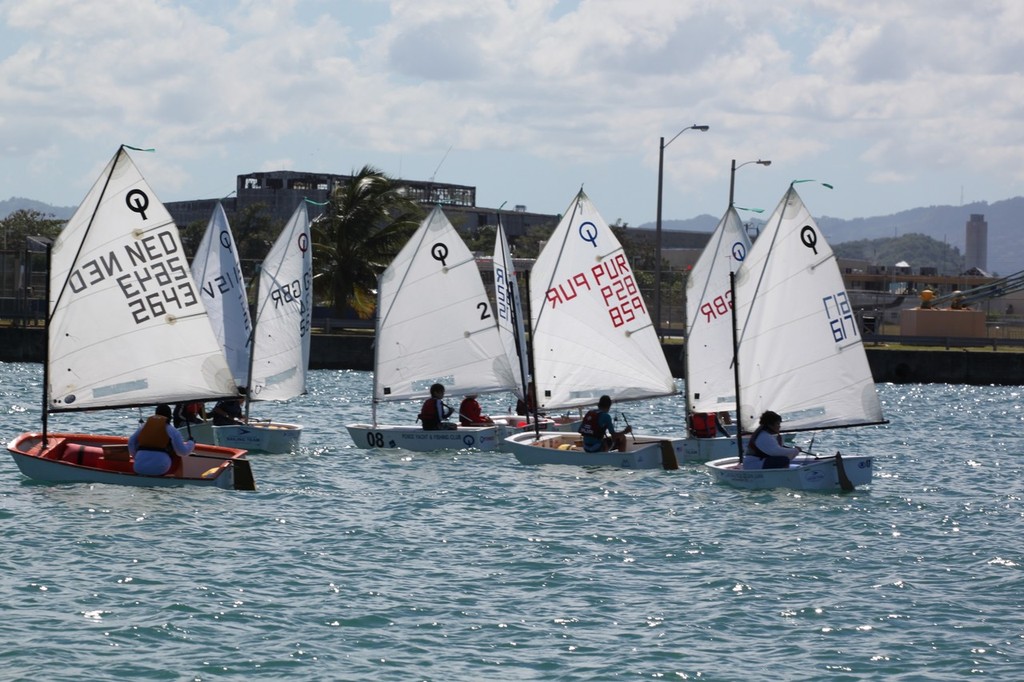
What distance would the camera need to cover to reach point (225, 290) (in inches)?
1277

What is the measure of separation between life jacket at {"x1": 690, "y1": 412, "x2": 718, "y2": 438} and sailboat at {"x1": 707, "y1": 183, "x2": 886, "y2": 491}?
A: 166 inches

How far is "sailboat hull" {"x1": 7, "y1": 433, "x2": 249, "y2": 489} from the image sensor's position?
23203mm

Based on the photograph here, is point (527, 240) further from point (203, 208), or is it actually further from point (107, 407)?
point (107, 407)

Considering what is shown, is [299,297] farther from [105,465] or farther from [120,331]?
[105,465]

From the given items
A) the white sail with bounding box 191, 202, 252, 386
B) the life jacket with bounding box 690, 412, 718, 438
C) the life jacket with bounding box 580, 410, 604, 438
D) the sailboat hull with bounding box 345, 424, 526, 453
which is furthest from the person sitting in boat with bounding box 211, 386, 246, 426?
the life jacket with bounding box 690, 412, 718, 438

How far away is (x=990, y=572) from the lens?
1888 centimetres

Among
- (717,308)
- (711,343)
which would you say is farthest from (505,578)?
(717,308)

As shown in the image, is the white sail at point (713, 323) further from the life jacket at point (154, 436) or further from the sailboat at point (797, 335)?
the life jacket at point (154, 436)

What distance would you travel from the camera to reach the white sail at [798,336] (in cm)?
2631

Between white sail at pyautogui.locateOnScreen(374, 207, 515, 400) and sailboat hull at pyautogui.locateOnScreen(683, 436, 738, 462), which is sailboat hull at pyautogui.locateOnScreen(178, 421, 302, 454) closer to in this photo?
white sail at pyautogui.locateOnScreen(374, 207, 515, 400)

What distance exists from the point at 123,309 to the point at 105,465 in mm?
2722

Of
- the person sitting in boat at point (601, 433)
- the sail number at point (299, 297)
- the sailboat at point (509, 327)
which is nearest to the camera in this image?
the person sitting in boat at point (601, 433)

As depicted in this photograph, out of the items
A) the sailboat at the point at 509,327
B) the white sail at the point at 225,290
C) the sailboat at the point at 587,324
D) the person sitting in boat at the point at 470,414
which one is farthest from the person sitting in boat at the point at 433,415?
the white sail at the point at 225,290

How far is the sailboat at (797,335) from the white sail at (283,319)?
35.2ft
